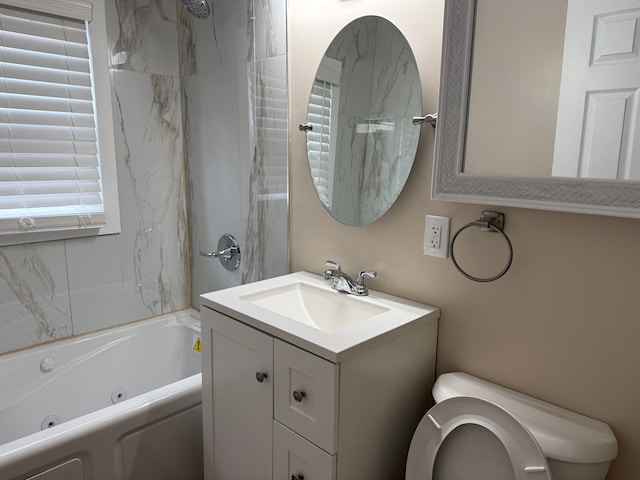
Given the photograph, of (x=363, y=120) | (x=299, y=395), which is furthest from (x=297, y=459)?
(x=363, y=120)

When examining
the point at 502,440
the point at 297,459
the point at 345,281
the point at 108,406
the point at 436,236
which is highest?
the point at 436,236

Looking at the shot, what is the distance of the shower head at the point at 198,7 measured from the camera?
195cm

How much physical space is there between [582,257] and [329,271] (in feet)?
2.66

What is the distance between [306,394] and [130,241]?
149 cm

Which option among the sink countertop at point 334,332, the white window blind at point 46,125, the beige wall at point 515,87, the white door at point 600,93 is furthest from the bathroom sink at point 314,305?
the white window blind at point 46,125

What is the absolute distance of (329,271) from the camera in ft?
5.34

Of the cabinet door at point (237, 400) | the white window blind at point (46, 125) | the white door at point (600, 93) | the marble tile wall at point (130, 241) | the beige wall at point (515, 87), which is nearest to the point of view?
the white door at point (600, 93)

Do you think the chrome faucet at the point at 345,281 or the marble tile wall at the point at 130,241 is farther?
the marble tile wall at the point at 130,241

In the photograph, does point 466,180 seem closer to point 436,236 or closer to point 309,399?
point 436,236

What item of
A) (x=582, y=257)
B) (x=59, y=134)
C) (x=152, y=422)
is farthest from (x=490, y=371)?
(x=59, y=134)

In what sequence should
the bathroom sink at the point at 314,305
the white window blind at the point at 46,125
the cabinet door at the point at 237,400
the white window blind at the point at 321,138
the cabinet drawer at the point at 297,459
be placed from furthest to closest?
the white window blind at the point at 46,125, the white window blind at the point at 321,138, the bathroom sink at the point at 314,305, the cabinet door at the point at 237,400, the cabinet drawer at the point at 297,459

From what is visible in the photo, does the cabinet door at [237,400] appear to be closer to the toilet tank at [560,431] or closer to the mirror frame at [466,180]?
the toilet tank at [560,431]

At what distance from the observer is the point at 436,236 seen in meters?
1.36

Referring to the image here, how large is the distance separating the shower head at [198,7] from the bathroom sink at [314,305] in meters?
1.27
